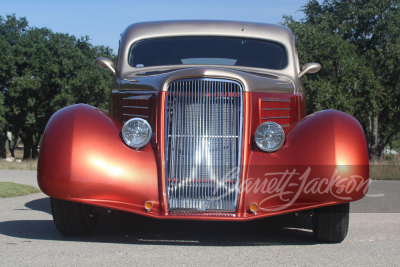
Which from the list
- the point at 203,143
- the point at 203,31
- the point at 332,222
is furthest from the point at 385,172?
the point at 203,143

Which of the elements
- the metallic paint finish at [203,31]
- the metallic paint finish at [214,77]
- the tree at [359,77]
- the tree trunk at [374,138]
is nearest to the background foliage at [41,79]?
the tree at [359,77]

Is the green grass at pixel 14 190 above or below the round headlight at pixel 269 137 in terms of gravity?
below

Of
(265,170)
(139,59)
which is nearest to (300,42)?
(139,59)

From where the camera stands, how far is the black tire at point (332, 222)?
4.13 m

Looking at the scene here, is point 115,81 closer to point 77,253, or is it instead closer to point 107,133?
point 107,133

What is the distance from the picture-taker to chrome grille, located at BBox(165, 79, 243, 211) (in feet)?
13.5

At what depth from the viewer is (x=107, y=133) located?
4.30m

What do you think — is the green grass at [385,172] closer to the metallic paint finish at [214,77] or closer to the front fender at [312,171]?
the metallic paint finish at [214,77]

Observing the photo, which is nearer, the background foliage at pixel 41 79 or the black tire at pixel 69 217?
the black tire at pixel 69 217

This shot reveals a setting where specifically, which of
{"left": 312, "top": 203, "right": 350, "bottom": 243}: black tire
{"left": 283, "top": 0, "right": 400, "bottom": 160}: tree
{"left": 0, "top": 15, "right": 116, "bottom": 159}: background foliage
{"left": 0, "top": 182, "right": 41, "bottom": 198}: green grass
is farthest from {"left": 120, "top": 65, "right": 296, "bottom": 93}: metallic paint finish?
{"left": 0, "top": 15, "right": 116, "bottom": 159}: background foliage

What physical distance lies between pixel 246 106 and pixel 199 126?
503 millimetres

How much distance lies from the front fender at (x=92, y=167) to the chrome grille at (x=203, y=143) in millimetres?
221

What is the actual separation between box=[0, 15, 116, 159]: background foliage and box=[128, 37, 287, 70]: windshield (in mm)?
26004

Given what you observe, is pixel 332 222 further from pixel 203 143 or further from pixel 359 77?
pixel 359 77
